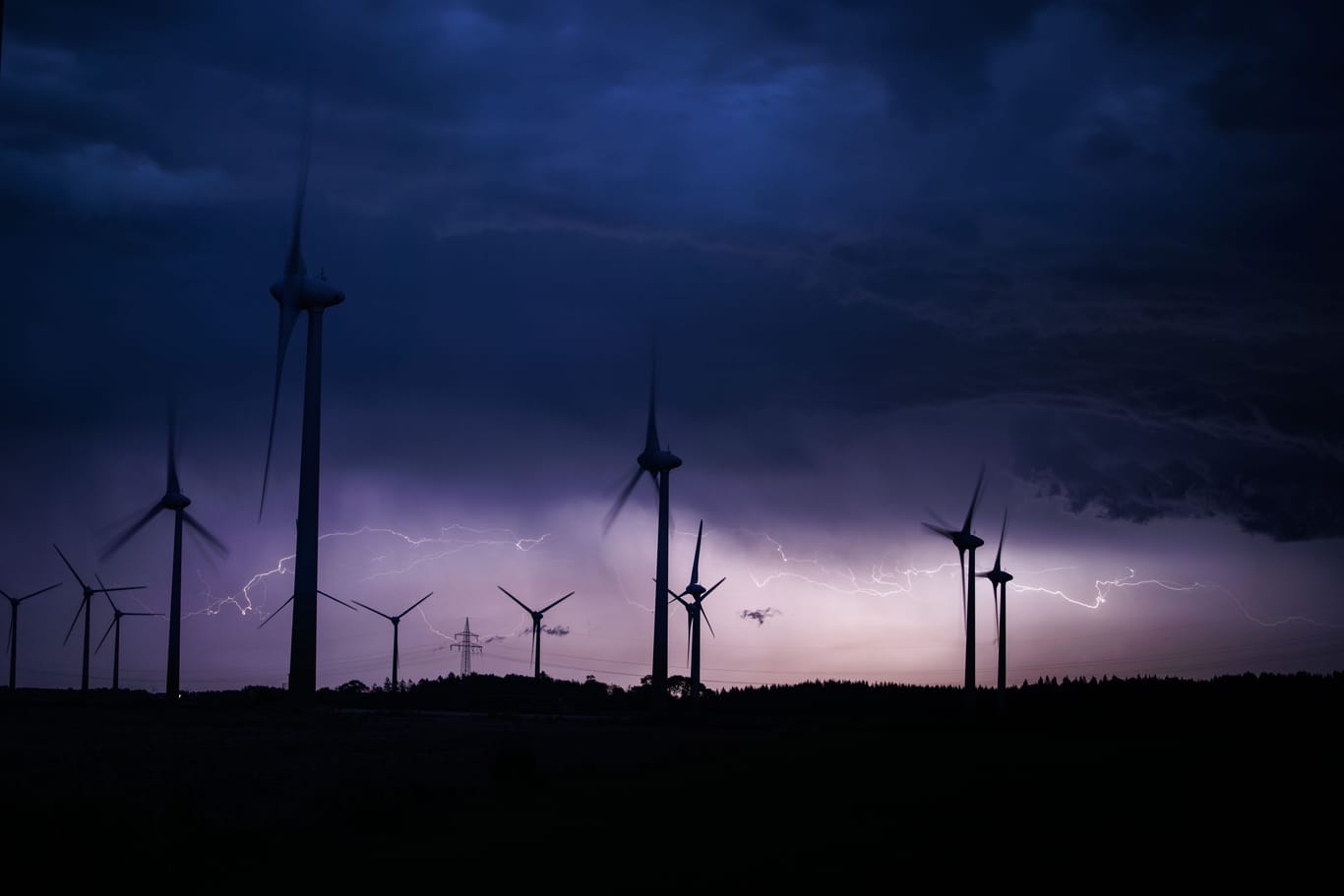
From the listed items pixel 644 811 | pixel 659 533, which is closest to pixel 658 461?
pixel 659 533

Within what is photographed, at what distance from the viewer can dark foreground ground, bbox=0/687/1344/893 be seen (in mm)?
20234

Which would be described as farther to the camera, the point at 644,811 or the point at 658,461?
the point at 658,461

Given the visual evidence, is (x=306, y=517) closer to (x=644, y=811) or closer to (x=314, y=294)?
(x=314, y=294)

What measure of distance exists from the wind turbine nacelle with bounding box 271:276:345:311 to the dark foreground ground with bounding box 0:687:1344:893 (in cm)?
3277

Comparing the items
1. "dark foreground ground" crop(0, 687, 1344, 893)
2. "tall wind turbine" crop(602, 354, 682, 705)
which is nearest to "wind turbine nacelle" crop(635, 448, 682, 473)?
"tall wind turbine" crop(602, 354, 682, 705)

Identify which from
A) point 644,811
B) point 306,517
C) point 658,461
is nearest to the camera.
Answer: point 644,811

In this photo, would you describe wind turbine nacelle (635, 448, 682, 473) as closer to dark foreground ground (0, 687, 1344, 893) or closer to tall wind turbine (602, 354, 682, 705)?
tall wind turbine (602, 354, 682, 705)

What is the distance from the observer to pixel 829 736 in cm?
6531

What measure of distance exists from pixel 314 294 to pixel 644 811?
59072 millimetres

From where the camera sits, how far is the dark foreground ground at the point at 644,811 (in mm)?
20234

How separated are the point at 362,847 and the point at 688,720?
211 ft

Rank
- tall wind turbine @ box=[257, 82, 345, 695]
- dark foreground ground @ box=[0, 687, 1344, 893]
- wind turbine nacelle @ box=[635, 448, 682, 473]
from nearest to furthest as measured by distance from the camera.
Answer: dark foreground ground @ box=[0, 687, 1344, 893]
tall wind turbine @ box=[257, 82, 345, 695]
wind turbine nacelle @ box=[635, 448, 682, 473]

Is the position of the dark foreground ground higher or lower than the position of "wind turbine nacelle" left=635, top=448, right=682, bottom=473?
lower

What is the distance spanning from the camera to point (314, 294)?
80.9 metres
